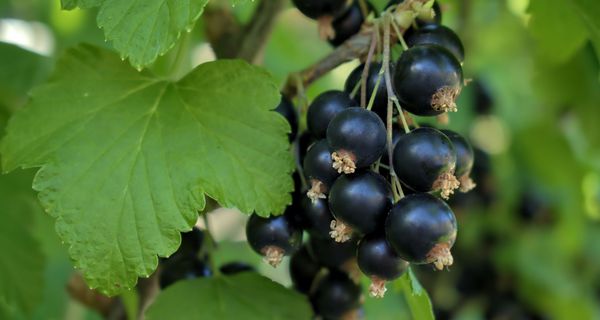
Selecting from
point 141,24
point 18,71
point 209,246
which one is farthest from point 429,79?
point 18,71

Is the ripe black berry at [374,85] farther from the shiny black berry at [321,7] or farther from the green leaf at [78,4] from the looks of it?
the green leaf at [78,4]

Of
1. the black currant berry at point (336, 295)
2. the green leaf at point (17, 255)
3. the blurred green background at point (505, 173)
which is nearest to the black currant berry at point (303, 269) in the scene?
the black currant berry at point (336, 295)

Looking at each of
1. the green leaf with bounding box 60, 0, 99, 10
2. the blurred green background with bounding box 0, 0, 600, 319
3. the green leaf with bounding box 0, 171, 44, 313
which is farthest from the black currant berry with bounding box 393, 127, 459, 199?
the blurred green background with bounding box 0, 0, 600, 319

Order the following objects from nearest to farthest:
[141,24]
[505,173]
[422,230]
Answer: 1. [422,230]
2. [141,24]
3. [505,173]

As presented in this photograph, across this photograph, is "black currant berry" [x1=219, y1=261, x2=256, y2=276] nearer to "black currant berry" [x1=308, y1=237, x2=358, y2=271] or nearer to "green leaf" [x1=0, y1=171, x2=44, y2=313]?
"black currant berry" [x1=308, y1=237, x2=358, y2=271]

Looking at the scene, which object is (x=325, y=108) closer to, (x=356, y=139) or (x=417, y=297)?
(x=356, y=139)

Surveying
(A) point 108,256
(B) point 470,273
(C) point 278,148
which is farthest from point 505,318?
(A) point 108,256
